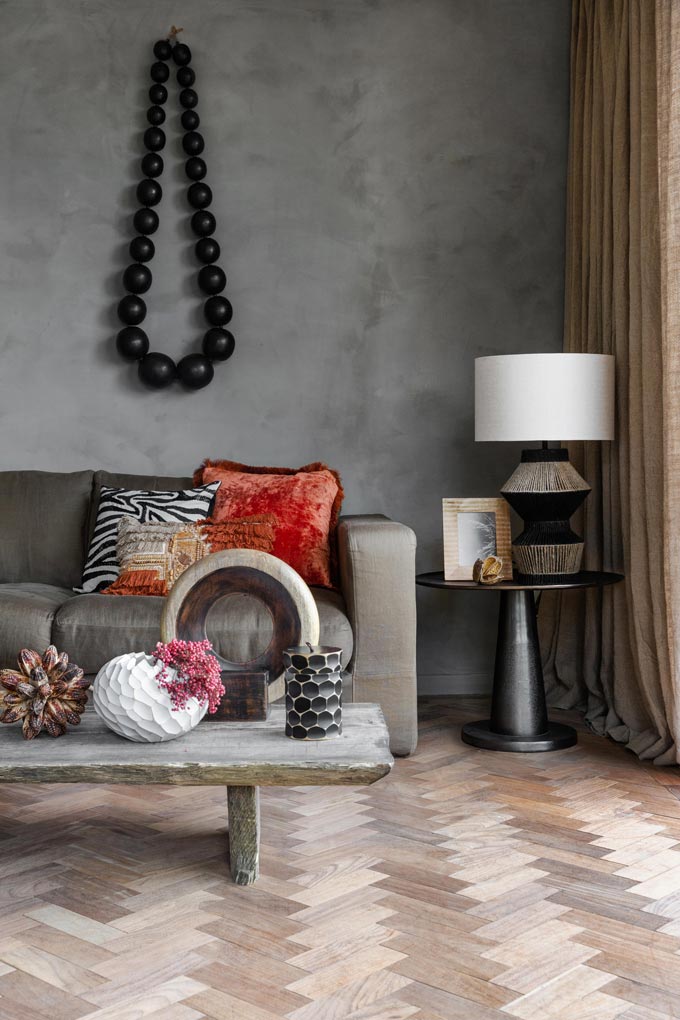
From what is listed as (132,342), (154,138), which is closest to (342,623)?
(132,342)

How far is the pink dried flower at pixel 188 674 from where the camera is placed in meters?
1.89

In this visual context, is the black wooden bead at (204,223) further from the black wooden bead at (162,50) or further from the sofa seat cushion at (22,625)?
the sofa seat cushion at (22,625)

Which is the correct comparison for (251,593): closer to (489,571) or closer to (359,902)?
(359,902)

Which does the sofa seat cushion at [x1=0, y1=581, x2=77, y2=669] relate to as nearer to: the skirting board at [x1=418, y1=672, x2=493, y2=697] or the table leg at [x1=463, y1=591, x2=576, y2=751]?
the table leg at [x1=463, y1=591, x2=576, y2=751]

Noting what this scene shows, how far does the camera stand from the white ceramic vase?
1890 mm

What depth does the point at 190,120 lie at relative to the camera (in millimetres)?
3680

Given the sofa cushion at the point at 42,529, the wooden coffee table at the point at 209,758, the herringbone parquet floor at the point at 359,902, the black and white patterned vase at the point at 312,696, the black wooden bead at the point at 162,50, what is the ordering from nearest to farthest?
the herringbone parquet floor at the point at 359,902 → the wooden coffee table at the point at 209,758 → the black and white patterned vase at the point at 312,696 → the sofa cushion at the point at 42,529 → the black wooden bead at the point at 162,50

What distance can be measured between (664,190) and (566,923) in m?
1.95

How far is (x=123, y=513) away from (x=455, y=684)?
139 cm

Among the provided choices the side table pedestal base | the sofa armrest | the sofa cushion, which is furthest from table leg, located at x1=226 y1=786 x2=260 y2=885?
the sofa cushion

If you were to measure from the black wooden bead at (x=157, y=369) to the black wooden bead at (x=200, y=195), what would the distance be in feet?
1.86

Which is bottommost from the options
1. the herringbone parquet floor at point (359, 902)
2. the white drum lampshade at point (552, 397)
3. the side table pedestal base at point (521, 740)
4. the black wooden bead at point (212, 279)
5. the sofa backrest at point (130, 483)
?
the herringbone parquet floor at point (359, 902)

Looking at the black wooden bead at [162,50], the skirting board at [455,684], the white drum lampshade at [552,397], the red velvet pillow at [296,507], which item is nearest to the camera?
the white drum lampshade at [552,397]

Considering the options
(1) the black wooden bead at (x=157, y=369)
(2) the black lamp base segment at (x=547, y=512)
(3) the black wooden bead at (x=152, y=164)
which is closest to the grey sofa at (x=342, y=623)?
(2) the black lamp base segment at (x=547, y=512)
